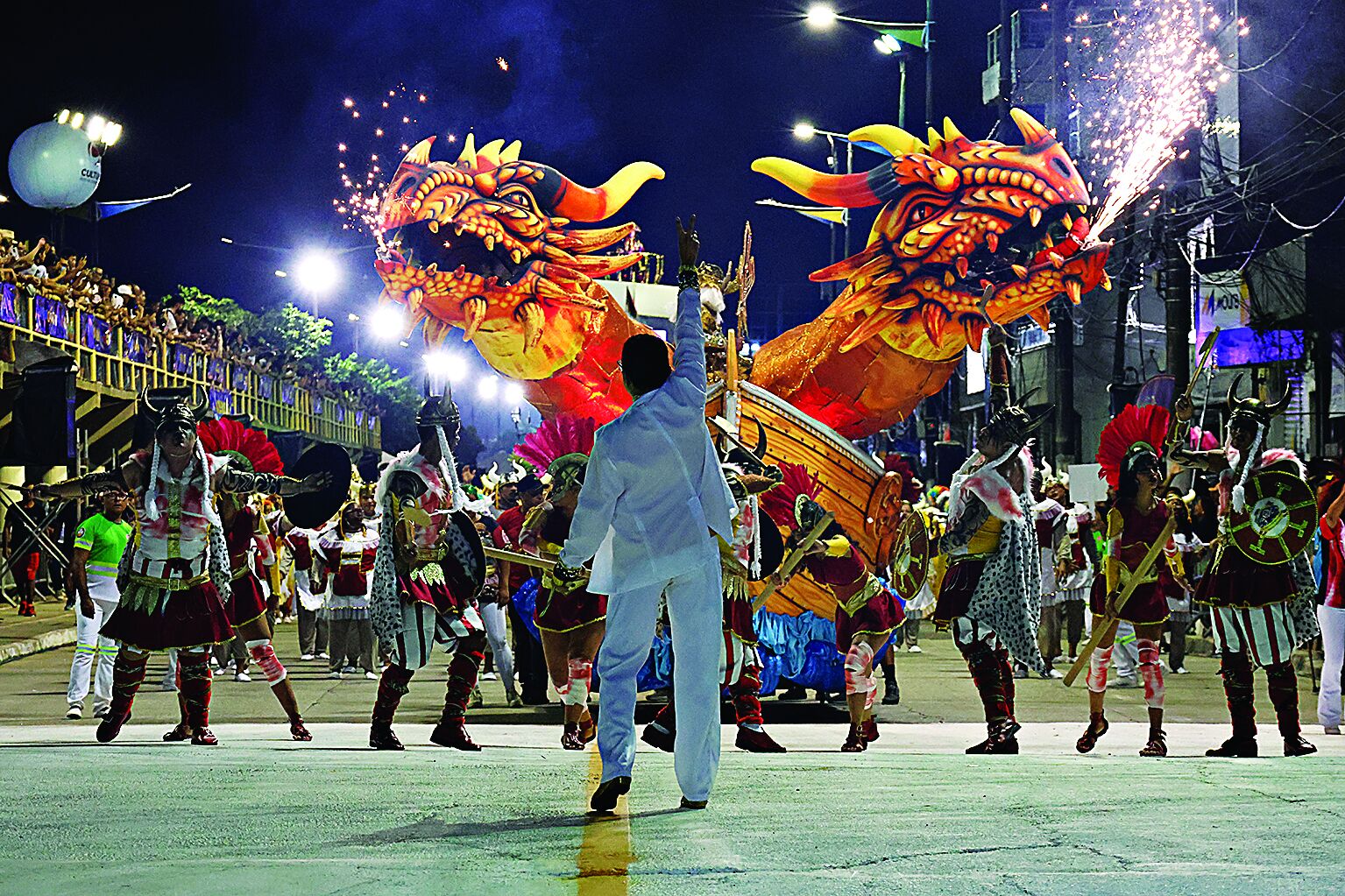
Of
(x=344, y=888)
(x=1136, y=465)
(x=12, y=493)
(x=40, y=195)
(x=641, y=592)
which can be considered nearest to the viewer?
(x=344, y=888)

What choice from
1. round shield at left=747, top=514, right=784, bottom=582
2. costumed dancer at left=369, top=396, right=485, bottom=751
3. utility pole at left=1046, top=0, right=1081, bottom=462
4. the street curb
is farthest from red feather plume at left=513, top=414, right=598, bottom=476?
utility pole at left=1046, top=0, right=1081, bottom=462

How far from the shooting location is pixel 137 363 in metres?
27.6

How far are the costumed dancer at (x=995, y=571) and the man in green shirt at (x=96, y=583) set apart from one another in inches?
244

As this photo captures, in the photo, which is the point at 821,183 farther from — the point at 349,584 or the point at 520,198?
the point at 349,584

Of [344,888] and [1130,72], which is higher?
[1130,72]

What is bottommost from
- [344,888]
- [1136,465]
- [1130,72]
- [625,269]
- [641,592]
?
[344,888]

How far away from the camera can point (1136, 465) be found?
1020 cm

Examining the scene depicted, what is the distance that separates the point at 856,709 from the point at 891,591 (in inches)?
55.9

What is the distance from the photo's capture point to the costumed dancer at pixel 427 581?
9703 millimetres

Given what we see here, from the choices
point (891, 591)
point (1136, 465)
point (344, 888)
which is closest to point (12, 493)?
point (891, 591)

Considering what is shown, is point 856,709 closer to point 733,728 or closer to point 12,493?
point 733,728

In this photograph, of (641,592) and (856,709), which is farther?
(856,709)

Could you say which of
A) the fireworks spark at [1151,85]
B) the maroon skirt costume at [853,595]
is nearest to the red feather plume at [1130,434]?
the maroon skirt costume at [853,595]

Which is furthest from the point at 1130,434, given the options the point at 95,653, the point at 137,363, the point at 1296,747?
the point at 137,363
